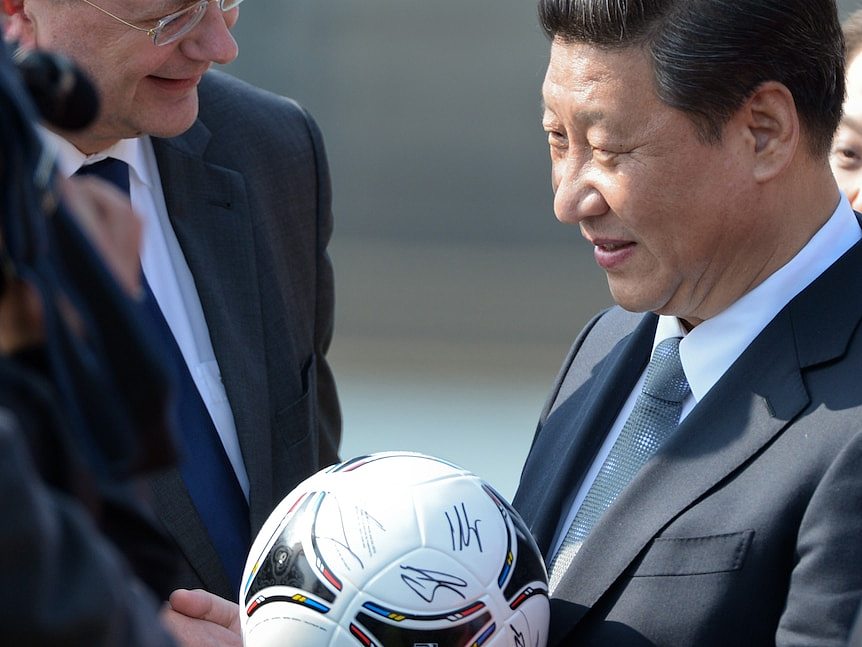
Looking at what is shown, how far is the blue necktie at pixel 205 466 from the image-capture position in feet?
8.25

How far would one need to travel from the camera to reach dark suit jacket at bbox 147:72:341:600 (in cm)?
261

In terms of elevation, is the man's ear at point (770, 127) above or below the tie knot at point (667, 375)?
above

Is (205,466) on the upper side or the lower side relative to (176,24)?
lower

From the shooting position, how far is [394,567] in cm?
171

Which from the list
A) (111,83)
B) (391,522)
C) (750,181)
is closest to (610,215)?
(750,181)

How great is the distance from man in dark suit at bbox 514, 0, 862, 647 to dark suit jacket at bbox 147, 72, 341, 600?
72cm

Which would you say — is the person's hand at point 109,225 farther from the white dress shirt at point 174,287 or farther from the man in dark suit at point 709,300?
the white dress shirt at point 174,287

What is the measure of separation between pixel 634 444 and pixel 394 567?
0.60 metres

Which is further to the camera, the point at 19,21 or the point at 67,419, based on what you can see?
the point at 19,21
